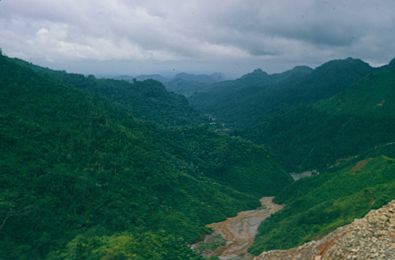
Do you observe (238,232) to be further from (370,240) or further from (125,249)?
(370,240)

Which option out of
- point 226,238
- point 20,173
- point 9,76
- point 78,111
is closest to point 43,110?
point 78,111

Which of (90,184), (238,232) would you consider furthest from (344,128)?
(90,184)

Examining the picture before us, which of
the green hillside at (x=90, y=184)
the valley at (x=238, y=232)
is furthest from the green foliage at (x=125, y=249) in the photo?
→ the valley at (x=238, y=232)

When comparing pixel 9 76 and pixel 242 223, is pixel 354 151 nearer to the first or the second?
pixel 242 223

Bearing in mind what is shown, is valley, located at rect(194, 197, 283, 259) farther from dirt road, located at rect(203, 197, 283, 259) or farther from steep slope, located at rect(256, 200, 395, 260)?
steep slope, located at rect(256, 200, 395, 260)

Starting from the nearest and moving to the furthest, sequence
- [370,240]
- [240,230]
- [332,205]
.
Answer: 1. [370,240]
2. [332,205]
3. [240,230]
